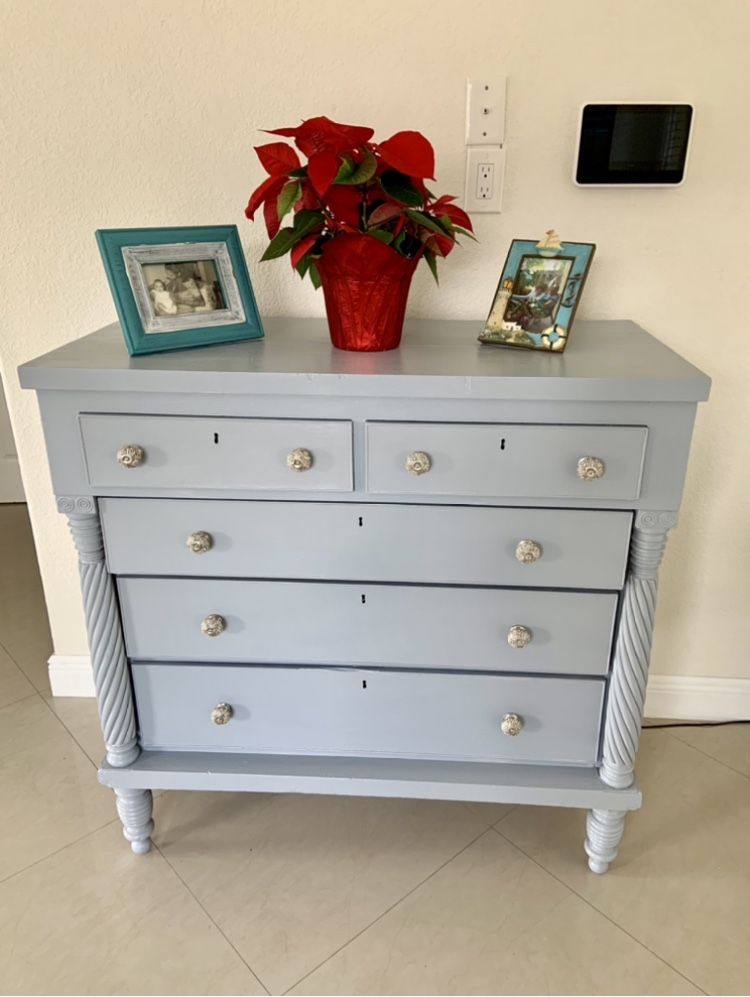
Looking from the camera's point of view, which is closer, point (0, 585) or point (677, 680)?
point (677, 680)

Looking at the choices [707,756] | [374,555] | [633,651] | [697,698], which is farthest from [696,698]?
[374,555]

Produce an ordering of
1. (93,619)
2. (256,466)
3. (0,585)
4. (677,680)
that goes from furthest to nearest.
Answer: (0,585) < (677,680) < (93,619) < (256,466)

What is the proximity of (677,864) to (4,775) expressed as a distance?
4.47ft

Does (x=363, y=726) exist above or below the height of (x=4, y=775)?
above

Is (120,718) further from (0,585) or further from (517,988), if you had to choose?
(0,585)

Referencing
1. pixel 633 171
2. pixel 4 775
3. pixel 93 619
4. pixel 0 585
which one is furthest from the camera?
pixel 0 585

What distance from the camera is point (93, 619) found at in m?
1.18

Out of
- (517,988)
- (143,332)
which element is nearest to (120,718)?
(143,332)

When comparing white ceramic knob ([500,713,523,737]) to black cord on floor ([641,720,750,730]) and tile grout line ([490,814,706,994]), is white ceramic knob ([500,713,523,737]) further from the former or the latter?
black cord on floor ([641,720,750,730])

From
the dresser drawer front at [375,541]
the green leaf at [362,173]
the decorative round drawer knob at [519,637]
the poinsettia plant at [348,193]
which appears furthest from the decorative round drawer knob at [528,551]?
the green leaf at [362,173]

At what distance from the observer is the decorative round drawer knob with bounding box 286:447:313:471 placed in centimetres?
105

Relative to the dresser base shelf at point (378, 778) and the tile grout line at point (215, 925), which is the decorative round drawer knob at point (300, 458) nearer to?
the dresser base shelf at point (378, 778)

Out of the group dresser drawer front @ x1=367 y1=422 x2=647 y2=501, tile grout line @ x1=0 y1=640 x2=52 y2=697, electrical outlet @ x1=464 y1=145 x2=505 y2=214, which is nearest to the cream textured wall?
electrical outlet @ x1=464 y1=145 x2=505 y2=214

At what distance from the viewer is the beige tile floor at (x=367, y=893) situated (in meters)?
1.14
